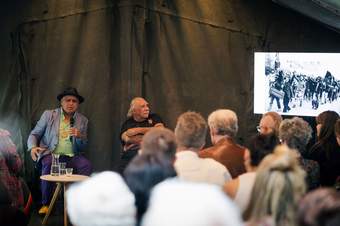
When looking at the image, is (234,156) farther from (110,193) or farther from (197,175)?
(110,193)

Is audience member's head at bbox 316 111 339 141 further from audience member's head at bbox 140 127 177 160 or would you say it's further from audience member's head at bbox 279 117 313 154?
audience member's head at bbox 140 127 177 160

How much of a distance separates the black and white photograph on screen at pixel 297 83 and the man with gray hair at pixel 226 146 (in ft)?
8.11

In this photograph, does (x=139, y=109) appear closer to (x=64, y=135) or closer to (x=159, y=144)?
(x=64, y=135)

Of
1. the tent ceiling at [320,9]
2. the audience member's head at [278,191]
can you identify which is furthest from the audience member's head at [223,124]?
the tent ceiling at [320,9]

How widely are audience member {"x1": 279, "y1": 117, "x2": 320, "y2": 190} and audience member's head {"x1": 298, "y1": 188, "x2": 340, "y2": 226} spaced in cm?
180

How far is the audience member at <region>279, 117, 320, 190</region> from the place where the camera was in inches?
169

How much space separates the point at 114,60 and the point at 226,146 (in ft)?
10.6

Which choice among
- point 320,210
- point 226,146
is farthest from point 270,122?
point 320,210

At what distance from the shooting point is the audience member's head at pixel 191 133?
392 cm

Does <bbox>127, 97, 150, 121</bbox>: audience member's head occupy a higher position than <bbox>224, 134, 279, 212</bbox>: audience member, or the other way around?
<bbox>127, 97, 150, 121</bbox>: audience member's head

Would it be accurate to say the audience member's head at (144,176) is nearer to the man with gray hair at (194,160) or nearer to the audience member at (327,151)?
the man with gray hair at (194,160)

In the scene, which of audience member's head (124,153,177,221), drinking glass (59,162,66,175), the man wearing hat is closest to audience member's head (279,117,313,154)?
audience member's head (124,153,177,221)

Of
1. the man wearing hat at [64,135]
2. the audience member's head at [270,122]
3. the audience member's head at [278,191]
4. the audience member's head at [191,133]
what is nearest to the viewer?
the audience member's head at [278,191]

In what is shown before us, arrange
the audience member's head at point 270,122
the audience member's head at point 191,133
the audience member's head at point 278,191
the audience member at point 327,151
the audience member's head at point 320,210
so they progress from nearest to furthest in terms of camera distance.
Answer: the audience member's head at point 320,210
the audience member's head at point 278,191
the audience member's head at point 191,133
the audience member at point 327,151
the audience member's head at point 270,122
